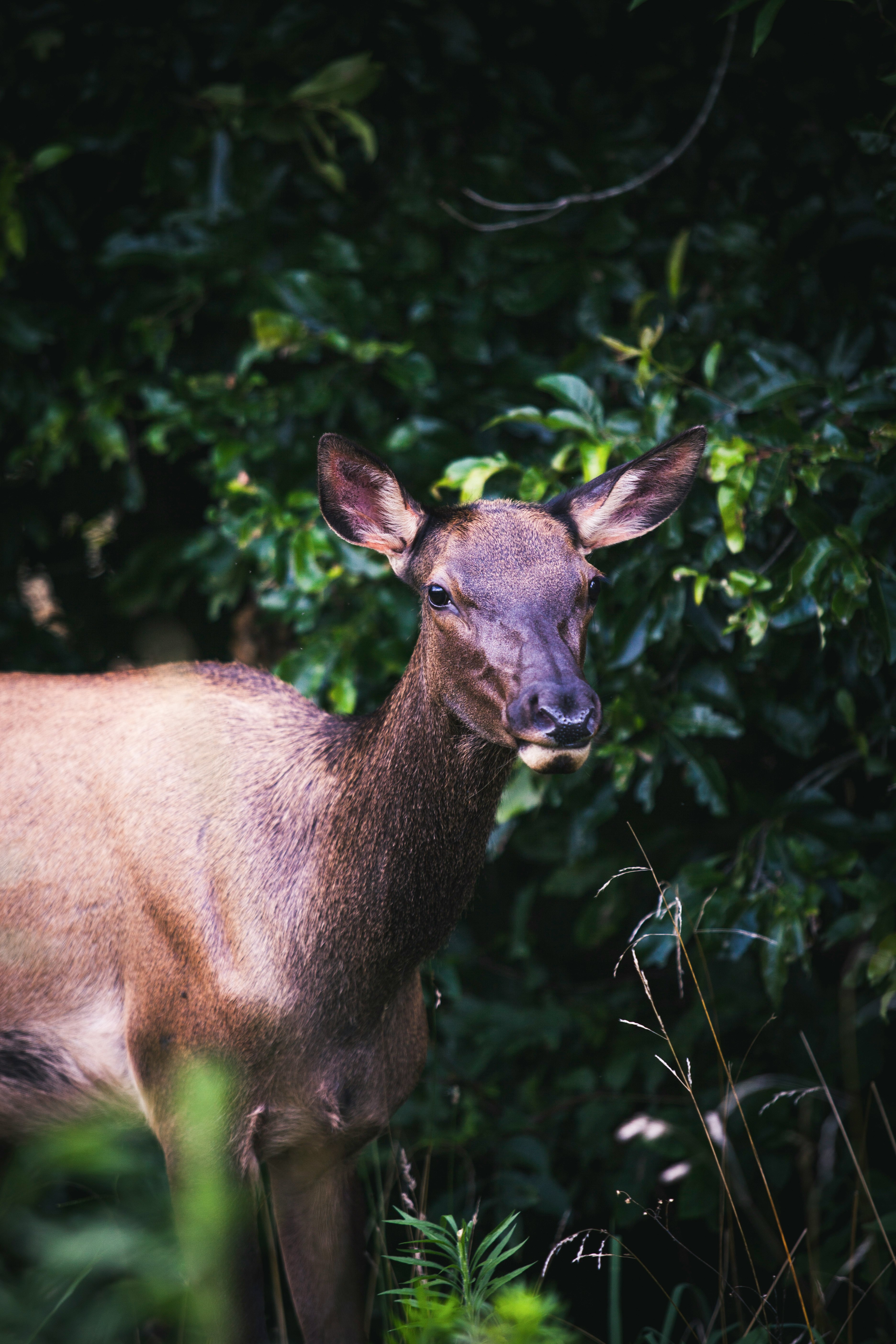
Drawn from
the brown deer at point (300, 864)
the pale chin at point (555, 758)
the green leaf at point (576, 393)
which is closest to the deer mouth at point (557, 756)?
the pale chin at point (555, 758)

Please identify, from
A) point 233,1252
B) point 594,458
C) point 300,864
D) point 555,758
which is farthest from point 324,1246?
point 594,458

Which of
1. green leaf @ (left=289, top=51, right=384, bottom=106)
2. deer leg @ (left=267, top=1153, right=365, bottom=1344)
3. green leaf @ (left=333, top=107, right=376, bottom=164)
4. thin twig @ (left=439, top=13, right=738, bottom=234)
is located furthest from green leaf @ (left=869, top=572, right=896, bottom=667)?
green leaf @ (left=289, top=51, right=384, bottom=106)

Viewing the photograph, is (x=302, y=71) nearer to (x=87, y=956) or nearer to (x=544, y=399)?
(x=544, y=399)

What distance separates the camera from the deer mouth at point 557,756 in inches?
79.2

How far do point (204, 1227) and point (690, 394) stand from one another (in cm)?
245

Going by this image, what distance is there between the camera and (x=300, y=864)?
2594mm

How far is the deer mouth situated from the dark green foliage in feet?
2.83

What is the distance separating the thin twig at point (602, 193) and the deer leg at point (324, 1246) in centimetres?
275

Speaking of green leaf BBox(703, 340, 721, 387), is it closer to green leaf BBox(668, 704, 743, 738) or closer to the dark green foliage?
the dark green foliage

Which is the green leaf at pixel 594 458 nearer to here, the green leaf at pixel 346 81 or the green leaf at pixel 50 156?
the green leaf at pixel 346 81

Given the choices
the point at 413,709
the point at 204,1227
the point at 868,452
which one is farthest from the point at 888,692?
the point at 204,1227

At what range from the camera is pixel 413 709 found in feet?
8.22

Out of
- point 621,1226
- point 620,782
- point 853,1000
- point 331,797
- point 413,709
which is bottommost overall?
point 621,1226

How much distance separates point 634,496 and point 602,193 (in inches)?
57.8
